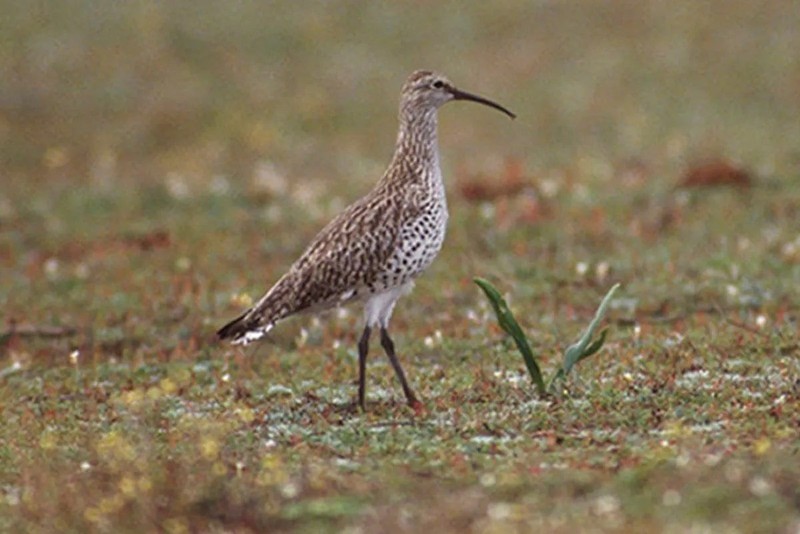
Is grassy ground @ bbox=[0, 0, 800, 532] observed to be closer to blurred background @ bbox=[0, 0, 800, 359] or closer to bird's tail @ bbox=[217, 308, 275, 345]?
blurred background @ bbox=[0, 0, 800, 359]

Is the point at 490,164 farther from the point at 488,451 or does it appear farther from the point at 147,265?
the point at 488,451

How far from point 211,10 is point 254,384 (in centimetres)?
2002

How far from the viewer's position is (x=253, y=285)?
60.8 feet

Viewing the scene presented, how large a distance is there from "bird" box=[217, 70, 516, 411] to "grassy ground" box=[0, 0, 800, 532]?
0.32 metres

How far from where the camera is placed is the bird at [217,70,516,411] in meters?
12.4

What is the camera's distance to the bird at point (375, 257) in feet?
40.8

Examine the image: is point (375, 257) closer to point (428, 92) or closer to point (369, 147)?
point (428, 92)

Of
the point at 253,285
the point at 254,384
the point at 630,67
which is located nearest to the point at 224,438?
the point at 254,384

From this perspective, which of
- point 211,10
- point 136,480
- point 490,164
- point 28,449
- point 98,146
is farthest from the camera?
point 211,10

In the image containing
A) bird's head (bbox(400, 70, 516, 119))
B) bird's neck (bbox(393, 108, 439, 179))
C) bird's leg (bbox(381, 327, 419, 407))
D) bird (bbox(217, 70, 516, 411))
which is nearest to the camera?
bird's leg (bbox(381, 327, 419, 407))

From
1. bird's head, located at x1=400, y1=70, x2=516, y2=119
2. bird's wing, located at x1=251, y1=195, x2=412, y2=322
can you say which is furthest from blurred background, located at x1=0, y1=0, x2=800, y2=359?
bird's wing, located at x1=251, y1=195, x2=412, y2=322

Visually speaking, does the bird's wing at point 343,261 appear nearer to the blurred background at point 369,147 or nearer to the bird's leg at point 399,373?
the bird's leg at point 399,373

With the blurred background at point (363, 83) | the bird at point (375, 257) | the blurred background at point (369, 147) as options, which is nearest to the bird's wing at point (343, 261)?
the bird at point (375, 257)

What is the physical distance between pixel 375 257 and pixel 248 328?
3.57ft
